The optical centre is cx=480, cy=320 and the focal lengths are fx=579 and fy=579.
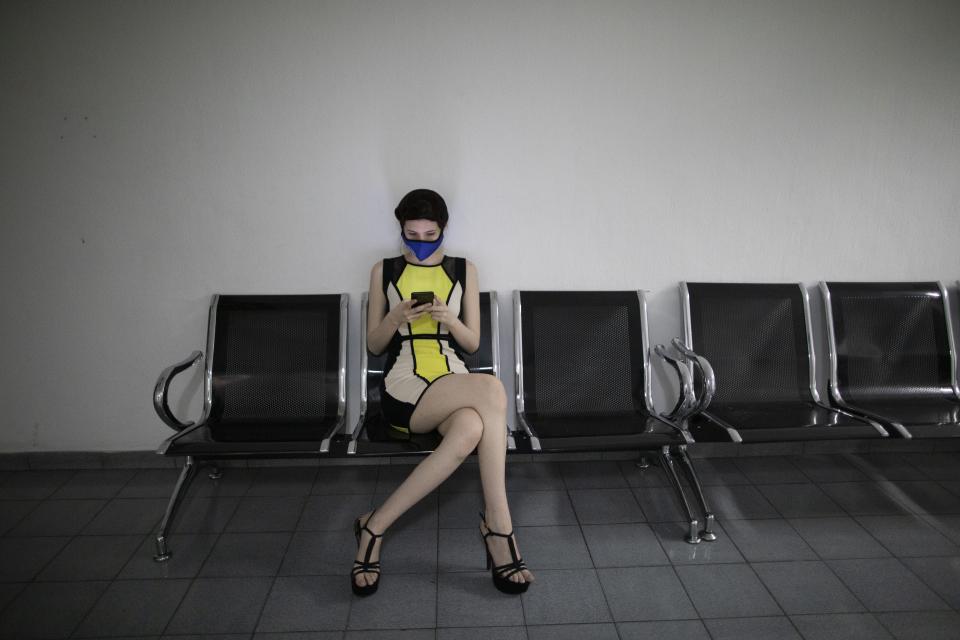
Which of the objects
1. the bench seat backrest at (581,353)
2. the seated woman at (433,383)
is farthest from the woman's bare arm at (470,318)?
the bench seat backrest at (581,353)

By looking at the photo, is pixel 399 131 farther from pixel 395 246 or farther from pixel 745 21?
pixel 745 21

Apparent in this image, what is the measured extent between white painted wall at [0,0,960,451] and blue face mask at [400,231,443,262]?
1.25 feet

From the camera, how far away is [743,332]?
250cm

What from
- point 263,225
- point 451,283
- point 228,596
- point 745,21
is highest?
point 745,21

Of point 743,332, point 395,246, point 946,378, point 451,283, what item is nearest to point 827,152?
point 743,332

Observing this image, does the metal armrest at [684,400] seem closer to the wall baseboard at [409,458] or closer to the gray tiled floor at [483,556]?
the gray tiled floor at [483,556]

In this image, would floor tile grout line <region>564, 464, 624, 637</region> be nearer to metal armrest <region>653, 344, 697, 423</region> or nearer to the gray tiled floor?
the gray tiled floor

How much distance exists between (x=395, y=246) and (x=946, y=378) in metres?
2.48

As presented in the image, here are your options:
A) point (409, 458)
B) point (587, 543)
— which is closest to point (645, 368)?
point (587, 543)

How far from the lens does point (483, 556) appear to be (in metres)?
2.00

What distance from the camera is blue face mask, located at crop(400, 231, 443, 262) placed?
212 centimetres

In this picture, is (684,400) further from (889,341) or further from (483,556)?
(889,341)

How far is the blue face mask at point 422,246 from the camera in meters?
2.12

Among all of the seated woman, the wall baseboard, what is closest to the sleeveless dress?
the seated woman
